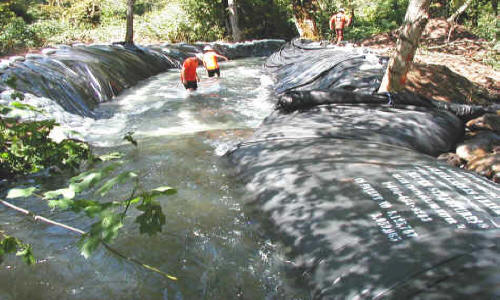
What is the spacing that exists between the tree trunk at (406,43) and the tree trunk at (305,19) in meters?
11.0

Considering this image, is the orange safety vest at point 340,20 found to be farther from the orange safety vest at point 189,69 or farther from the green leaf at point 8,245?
the green leaf at point 8,245

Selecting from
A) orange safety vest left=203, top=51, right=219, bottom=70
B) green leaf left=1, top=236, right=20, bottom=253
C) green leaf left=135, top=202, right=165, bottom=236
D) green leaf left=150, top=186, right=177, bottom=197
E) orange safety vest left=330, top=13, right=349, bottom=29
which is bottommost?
green leaf left=1, top=236, right=20, bottom=253

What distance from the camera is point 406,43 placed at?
409 centimetres

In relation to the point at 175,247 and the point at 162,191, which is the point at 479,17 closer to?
the point at 175,247

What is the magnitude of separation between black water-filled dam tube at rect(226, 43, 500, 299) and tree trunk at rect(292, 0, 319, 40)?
38.2ft

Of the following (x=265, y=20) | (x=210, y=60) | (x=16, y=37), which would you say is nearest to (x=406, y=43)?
(x=210, y=60)

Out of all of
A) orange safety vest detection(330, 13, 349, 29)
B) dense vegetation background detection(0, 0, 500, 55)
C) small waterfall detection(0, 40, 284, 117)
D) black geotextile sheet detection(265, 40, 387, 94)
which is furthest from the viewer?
dense vegetation background detection(0, 0, 500, 55)

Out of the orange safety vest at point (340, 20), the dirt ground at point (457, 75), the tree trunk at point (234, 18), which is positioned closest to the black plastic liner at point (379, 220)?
the dirt ground at point (457, 75)

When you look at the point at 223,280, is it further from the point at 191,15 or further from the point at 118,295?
the point at 191,15

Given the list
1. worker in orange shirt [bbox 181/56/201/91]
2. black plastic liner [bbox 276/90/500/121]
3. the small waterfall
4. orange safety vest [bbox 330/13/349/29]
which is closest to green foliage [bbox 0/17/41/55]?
the small waterfall

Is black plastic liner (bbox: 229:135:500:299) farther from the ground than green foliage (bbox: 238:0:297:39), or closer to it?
closer to it

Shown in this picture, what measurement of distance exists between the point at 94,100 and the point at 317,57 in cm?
493

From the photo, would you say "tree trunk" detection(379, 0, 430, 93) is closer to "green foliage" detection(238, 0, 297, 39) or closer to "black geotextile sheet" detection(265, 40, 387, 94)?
"black geotextile sheet" detection(265, 40, 387, 94)

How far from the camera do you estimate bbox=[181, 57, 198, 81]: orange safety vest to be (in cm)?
776
